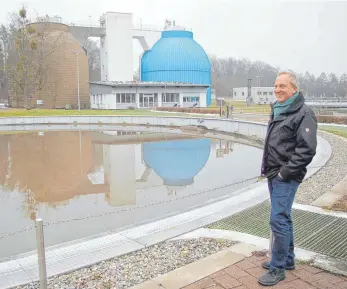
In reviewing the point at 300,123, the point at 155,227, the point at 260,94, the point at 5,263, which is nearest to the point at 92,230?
the point at 155,227

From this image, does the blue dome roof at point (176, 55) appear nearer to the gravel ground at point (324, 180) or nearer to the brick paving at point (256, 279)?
the gravel ground at point (324, 180)

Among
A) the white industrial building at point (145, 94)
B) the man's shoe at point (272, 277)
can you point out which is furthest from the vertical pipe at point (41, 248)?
the white industrial building at point (145, 94)

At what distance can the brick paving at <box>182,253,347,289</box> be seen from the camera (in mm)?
Answer: 3438

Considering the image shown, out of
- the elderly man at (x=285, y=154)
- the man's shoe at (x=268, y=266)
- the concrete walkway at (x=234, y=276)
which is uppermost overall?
the elderly man at (x=285, y=154)

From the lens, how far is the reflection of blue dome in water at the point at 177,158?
11.0 m

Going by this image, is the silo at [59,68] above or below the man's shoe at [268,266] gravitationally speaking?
above

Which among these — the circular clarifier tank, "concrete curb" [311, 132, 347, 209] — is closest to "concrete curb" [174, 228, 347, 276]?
the circular clarifier tank

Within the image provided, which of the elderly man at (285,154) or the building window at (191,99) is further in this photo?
the building window at (191,99)

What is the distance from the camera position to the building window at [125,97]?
153 feet

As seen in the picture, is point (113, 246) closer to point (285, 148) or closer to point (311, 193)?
point (285, 148)

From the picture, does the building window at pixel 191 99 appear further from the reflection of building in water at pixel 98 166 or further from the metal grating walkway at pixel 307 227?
the metal grating walkway at pixel 307 227

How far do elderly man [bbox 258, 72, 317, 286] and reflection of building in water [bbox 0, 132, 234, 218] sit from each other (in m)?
4.99

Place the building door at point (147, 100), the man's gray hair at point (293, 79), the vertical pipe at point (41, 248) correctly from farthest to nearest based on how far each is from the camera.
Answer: the building door at point (147, 100) < the man's gray hair at point (293, 79) < the vertical pipe at point (41, 248)

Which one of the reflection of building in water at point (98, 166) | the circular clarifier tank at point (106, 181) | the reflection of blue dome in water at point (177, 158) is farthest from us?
the reflection of blue dome in water at point (177, 158)
